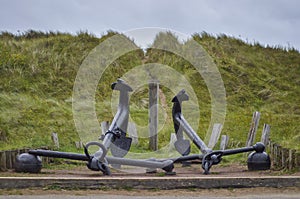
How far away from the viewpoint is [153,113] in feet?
35.8

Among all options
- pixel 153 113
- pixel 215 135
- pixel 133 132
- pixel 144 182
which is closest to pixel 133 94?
pixel 133 132

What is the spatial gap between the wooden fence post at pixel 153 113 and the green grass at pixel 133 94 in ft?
0.95

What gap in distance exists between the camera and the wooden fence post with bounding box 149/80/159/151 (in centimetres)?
1084

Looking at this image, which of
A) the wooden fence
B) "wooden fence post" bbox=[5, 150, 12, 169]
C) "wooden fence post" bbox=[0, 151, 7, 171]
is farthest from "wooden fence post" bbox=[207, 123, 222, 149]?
"wooden fence post" bbox=[0, 151, 7, 171]

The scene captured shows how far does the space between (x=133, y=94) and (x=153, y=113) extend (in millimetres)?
5056

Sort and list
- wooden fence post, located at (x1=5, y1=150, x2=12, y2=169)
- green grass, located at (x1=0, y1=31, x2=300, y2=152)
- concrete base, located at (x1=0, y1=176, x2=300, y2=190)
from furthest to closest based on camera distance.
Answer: green grass, located at (x1=0, y1=31, x2=300, y2=152)
wooden fence post, located at (x1=5, y1=150, x2=12, y2=169)
concrete base, located at (x1=0, y1=176, x2=300, y2=190)

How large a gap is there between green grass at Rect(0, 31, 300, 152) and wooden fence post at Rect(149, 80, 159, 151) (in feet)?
0.95

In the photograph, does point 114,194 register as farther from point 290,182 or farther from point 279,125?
point 279,125

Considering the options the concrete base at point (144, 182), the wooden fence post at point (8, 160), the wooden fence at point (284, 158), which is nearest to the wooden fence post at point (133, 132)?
the wooden fence at point (284, 158)

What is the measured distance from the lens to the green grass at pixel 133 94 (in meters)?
12.1

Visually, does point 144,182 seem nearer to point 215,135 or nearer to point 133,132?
point 215,135

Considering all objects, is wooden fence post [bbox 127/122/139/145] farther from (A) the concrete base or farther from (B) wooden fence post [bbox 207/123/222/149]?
(A) the concrete base

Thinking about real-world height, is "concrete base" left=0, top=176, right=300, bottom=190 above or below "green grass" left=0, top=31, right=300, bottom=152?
below

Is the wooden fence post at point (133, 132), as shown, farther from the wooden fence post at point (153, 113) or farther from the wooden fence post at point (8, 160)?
the wooden fence post at point (8, 160)
